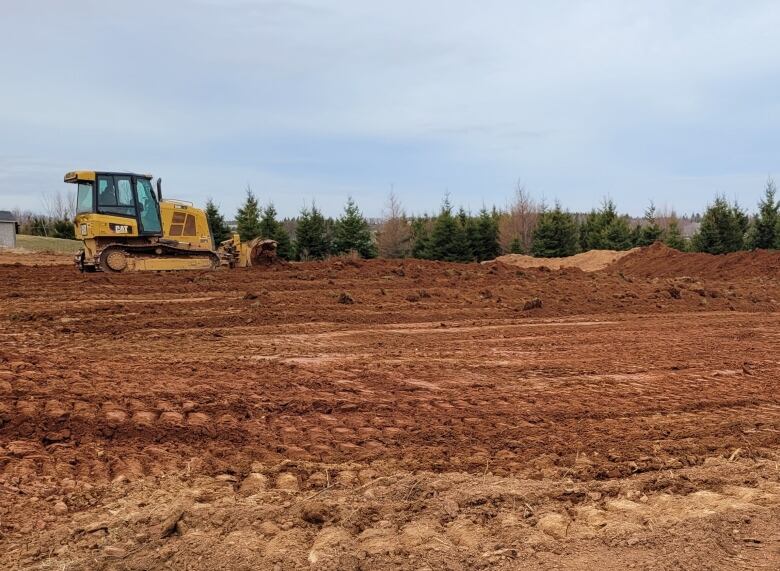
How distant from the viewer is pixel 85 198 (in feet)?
64.0

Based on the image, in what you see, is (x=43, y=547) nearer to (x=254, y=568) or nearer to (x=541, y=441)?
(x=254, y=568)

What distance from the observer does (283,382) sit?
7.34 m

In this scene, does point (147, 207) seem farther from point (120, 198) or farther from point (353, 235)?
→ point (353, 235)

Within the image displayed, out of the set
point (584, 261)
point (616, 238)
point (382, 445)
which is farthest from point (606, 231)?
point (382, 445)

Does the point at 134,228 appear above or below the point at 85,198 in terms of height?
below

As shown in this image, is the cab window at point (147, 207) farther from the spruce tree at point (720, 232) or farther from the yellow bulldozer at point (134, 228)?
the spruce tree at point (720, 232)

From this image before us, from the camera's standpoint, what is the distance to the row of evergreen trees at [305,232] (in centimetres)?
4003

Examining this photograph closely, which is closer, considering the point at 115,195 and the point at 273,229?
the point at 115,195

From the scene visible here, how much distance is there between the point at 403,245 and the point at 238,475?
4205 centimetres

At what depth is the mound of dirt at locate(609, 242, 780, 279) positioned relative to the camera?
25.4m

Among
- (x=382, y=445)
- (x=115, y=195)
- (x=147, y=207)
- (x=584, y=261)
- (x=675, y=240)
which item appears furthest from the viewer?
(x=675, y=240)

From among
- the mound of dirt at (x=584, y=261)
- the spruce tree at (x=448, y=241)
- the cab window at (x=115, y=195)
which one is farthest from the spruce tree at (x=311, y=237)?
the cab window at (x=115, y=195)

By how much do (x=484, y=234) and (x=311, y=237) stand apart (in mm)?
11188

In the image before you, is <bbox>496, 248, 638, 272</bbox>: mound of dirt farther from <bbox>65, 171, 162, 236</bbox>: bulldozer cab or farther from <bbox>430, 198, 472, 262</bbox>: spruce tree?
<bbox>65, 171, 162, 236</bbox>: bulldozer cab
